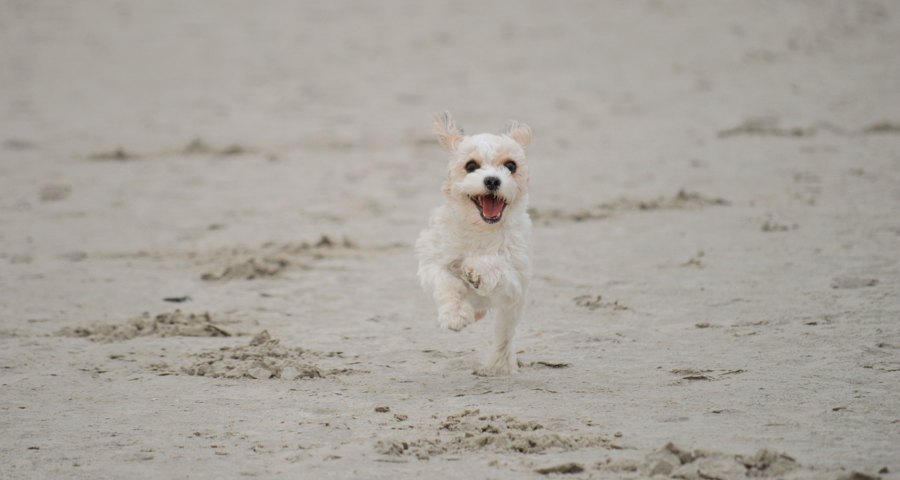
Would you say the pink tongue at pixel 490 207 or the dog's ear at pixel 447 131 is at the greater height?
the dog's ear at pixel 447 131

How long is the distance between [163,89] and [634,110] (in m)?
6.53

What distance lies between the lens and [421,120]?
42.0 feet

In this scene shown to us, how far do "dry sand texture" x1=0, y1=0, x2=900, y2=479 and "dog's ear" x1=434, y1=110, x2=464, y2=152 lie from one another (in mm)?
1215

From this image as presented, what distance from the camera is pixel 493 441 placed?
4.28 m

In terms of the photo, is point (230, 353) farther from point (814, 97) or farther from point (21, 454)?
point (814, 97)

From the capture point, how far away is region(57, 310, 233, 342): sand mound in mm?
→ 6129

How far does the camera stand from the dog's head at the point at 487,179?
479 centimetres

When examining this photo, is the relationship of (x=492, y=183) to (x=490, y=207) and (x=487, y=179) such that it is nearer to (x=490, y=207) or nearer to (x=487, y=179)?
(x=487, y=179)

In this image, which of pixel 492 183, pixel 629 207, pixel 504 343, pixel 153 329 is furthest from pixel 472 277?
pixel 629 207

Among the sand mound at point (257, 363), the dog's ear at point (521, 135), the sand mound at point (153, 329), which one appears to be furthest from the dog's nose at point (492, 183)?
the sand mound at point (153, 329)

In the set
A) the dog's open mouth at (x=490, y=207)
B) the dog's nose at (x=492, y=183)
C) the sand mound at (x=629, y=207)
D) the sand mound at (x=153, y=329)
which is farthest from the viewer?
the sand mound at (x=629, y=207)

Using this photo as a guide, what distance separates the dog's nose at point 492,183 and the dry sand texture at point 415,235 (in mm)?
1017

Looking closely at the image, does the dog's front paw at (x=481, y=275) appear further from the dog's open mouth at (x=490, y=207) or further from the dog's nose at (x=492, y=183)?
the dog's nose at (x=492, y=183)

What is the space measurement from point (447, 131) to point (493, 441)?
1696 millimetres
